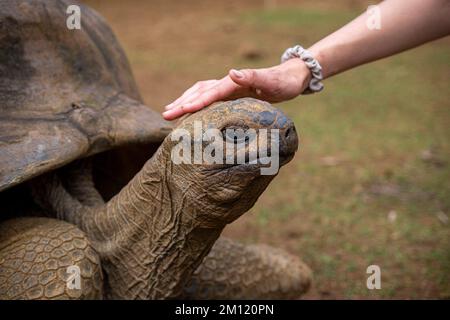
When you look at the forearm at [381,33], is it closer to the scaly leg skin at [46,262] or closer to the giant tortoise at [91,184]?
the giant tortoise at [91,184]

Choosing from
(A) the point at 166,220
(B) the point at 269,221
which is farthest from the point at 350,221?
(A) the point at 166,220

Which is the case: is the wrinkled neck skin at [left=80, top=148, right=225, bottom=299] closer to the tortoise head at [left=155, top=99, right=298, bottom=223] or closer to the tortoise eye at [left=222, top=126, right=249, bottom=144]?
the tortoise head at [left=155, top=99, right=298, bottom=223]

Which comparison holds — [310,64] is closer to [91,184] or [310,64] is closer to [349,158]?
[91,184]

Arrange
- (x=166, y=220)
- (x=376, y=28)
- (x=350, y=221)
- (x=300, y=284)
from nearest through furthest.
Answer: (x=166, y=220), (x=376, y=28), (x=300, y=284), (x=350, y=221)

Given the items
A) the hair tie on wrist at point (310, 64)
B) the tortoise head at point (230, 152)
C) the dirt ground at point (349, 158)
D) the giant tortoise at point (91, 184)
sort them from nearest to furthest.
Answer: the tortoise head at point (230, 152) → the giant tortoise at point (91, 184) → the hair tie on wrist at point (310, 64) → the dirt ground at point (349, 158)

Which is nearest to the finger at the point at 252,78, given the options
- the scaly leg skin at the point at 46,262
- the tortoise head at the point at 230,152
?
the tortoise head at the point at 230,152

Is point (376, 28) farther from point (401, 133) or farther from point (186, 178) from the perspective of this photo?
point (401, 133)

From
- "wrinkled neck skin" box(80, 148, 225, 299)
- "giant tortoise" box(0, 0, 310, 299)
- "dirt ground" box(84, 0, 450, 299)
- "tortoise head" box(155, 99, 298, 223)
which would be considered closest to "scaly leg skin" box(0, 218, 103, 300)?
"giant tortoise" box(0, 0, 310, 299)

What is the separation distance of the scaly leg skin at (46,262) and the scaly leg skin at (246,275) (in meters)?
0.59

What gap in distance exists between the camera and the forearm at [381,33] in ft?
7.73

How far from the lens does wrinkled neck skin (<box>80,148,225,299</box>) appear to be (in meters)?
1.91

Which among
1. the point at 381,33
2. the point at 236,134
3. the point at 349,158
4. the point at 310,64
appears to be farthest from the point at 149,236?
the point at 349,158

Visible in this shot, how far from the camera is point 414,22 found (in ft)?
7.86
